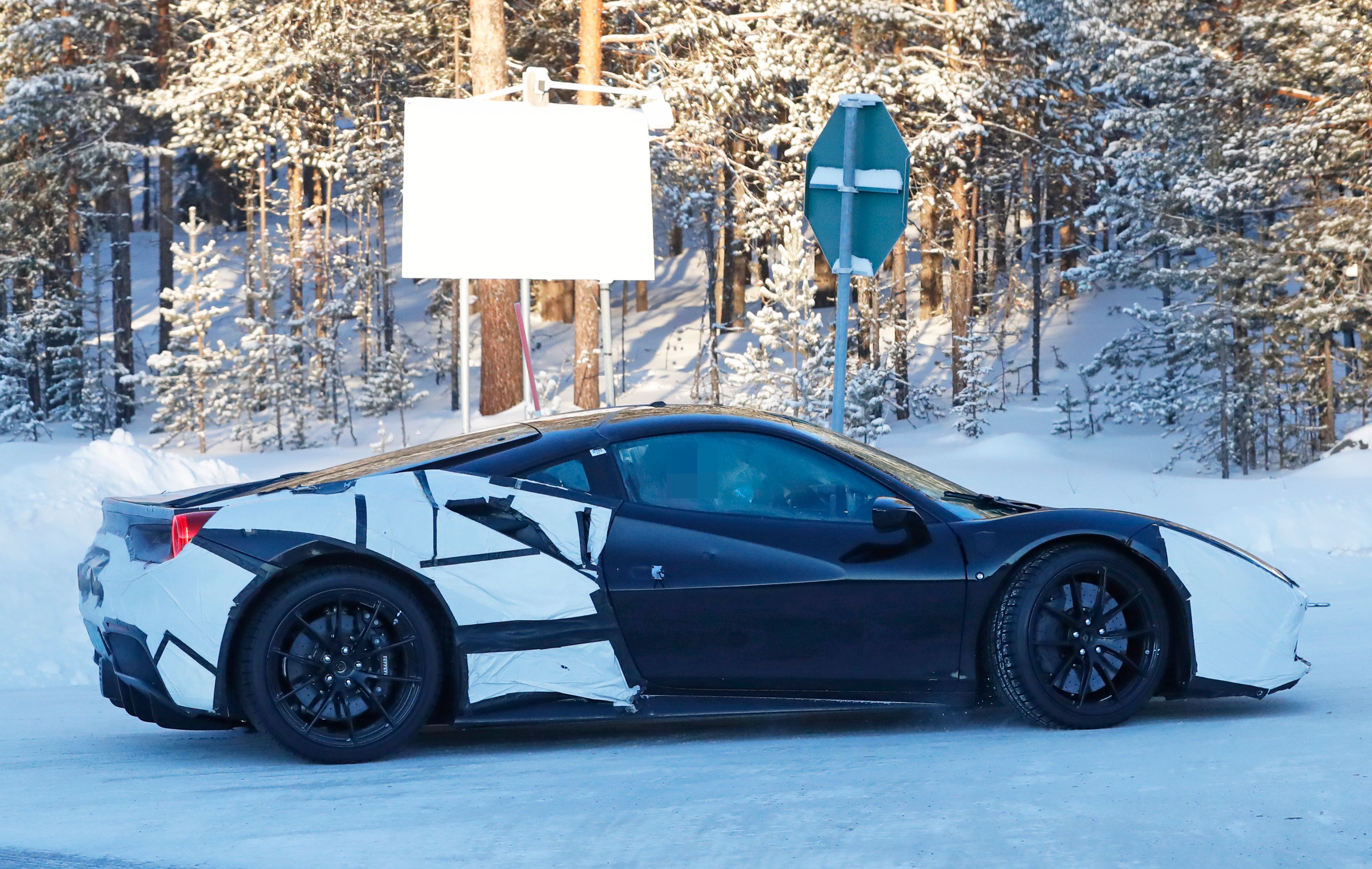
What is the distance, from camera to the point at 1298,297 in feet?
57.0

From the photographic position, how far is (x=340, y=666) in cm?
460

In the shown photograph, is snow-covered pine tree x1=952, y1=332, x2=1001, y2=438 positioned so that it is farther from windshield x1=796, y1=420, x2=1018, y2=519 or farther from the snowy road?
windshield x1=796, y1=420, x2=1018, y2=519

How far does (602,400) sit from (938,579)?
16.1 metres

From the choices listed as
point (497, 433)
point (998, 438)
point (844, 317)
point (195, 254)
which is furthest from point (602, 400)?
point (497, 433)

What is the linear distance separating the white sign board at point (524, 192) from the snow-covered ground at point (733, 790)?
4.35 meters

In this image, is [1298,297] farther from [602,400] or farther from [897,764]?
[897,764]

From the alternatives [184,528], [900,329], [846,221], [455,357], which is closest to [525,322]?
[846,221]

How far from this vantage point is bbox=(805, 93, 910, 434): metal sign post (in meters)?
7.56

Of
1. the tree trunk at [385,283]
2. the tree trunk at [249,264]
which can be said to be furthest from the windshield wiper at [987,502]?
the tree trunk at [385,283]

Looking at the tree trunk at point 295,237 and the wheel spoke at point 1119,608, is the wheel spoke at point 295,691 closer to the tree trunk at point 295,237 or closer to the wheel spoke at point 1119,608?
the wheel spoke at point 1119,608

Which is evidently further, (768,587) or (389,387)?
(389,387)

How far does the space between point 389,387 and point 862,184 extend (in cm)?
1981

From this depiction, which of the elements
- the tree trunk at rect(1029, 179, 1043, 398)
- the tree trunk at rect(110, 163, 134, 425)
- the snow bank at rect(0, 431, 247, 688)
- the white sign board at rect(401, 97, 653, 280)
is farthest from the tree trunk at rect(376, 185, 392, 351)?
the white sign board at rect(401, 97, 653, 280)

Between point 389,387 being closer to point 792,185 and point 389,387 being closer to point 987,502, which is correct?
point 792,185
